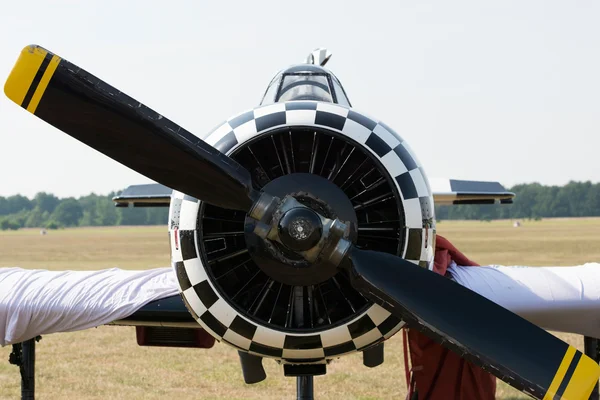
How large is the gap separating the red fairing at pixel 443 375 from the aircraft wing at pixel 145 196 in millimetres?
3888

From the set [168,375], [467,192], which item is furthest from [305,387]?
[168,375]

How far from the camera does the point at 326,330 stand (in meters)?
4.29

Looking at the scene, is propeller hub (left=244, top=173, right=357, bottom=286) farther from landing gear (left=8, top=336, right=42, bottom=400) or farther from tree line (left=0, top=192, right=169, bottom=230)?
tree line (left=0, top=192, right=169, bottom=230)

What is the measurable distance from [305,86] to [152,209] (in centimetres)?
13809

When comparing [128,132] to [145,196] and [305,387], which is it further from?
[145,196]

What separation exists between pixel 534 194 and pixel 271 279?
137 metres

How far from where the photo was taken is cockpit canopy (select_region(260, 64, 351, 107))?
5121 millimetres

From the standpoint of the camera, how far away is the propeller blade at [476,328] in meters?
3.78

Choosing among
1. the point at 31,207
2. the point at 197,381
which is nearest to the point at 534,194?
the point at 31,207

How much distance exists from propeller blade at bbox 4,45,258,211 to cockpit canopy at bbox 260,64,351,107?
1.22 metres

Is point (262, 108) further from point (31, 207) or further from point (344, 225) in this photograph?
point (31, 207)

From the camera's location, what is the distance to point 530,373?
3785 millimetres

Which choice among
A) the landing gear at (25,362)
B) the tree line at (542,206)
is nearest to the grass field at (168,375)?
the landing gear at (25,362)

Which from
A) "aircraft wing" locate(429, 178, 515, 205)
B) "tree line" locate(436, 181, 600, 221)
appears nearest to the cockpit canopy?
"aircraft wing" locate(429, 178, 515, 205)
